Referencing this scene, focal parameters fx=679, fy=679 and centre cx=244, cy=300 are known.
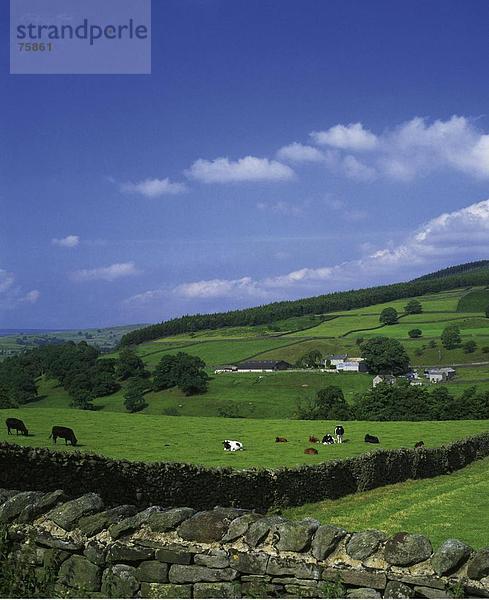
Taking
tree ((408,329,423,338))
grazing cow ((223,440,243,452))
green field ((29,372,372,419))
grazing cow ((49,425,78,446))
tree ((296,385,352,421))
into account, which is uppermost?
grazing cow ((49,425,78,446))

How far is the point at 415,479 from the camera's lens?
33.4 m

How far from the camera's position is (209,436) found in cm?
3588

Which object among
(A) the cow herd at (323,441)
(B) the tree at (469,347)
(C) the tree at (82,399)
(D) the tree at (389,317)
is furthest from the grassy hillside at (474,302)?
(A) the cow herd at (323,441)

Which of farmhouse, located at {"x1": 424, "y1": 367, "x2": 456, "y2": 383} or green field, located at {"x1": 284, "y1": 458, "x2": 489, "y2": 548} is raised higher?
green field, located at {"x1": 284, "y1": 458, "x2": 489, "y2": 548}

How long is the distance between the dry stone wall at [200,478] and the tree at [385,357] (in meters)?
73.4

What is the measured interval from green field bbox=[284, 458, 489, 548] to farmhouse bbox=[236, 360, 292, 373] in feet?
241

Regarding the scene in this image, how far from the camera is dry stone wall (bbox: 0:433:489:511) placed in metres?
18.4

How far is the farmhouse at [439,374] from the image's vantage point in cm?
9819

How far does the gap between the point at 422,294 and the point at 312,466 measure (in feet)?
580

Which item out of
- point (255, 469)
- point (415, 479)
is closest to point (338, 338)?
point (415, 479)

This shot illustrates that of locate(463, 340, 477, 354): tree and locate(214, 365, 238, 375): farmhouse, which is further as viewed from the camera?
locate(463, 340, 477, 354): tree

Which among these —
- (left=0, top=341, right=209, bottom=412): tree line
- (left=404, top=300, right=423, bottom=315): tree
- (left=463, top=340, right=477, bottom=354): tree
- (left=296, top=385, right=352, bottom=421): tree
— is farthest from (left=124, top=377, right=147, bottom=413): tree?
(left=404, top=300, right=423, bottom=315): tree

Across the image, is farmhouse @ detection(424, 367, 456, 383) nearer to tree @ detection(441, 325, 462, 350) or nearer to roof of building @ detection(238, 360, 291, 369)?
tree @ detection(441, 325, 462, 350)

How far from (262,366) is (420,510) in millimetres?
86724
